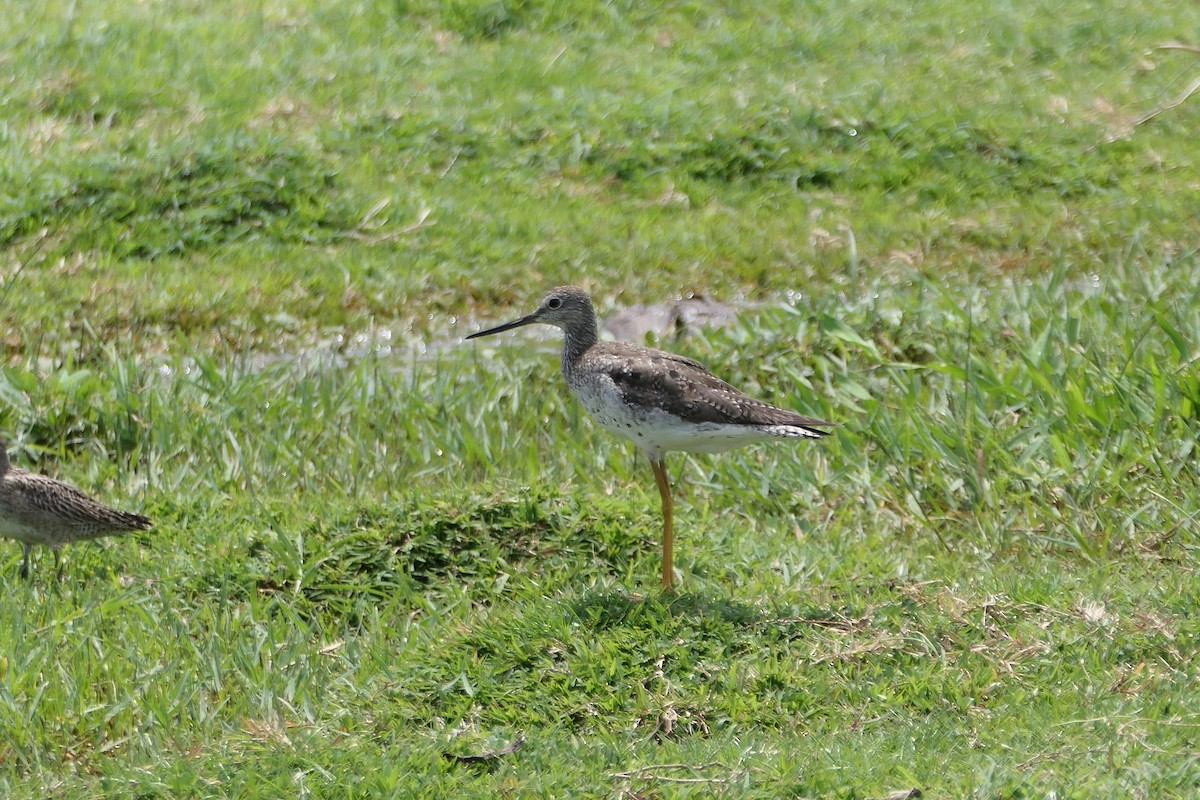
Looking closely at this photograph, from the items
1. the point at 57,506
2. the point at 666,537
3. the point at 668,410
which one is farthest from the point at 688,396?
the point at 57,506

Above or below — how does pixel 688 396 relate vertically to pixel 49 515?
above

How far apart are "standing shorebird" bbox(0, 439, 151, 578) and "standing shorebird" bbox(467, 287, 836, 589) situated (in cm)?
190

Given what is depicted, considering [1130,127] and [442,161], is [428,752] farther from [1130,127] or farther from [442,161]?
[1130,127]

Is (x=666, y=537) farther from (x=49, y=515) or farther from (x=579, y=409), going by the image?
(x=49, y=515)

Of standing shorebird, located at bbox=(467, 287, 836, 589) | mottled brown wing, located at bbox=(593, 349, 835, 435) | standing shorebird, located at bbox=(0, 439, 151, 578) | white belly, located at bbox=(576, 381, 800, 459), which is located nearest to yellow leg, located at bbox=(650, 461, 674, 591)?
standing shorebird, located at bbox=(467, 287, 836, 589)

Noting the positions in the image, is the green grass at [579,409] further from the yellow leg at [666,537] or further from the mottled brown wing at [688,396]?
the mottled brown wing at [688,396]

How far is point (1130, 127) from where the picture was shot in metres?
10.9

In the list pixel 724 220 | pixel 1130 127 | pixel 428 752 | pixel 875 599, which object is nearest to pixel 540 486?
pixel 875 599

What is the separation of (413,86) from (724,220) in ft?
8.97

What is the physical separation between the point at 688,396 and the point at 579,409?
1956 millimetres

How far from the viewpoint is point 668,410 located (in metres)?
5.34

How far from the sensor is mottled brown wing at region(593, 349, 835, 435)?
5.31 meters

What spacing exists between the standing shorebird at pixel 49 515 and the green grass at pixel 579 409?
7.7 inches

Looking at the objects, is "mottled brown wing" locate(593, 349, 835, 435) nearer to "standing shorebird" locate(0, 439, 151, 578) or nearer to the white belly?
the white belly
